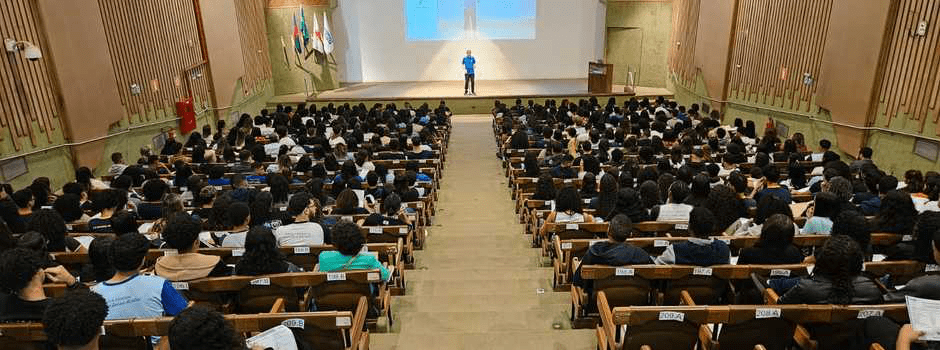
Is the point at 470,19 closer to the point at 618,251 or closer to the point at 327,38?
the point at 327,38

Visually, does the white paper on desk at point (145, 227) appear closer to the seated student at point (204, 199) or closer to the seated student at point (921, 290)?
the seated student at point (204, 199)

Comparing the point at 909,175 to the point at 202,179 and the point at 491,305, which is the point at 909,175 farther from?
the point at 202,179

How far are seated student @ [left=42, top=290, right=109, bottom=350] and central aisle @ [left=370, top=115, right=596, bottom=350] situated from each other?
1.88 meters

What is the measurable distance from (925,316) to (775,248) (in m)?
1.08

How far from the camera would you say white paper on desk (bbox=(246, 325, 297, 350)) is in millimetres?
2523

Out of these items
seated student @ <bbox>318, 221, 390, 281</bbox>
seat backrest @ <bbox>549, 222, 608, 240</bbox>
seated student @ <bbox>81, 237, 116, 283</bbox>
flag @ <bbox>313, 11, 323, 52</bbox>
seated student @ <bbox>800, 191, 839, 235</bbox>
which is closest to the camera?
seated student @ <bbox>81, 237, 116, 283</bbox>

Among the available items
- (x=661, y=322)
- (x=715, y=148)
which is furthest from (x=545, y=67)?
(x=661, y=322)

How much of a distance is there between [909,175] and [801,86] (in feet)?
18.3

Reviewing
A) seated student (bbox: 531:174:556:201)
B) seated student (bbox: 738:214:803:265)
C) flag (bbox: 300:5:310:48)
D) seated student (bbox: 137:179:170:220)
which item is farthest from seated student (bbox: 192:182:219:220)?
flag (bbox: 300:5:310:48)

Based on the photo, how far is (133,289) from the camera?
2.88 meters

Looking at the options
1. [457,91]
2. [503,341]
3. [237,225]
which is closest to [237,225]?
[237,225]

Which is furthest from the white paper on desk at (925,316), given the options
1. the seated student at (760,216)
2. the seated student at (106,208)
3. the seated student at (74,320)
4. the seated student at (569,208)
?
the seated student at (106,208)

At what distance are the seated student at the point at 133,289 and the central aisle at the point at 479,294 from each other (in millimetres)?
1432

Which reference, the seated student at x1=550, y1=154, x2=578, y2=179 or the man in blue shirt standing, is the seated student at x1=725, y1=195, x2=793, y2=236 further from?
the man in blue shirt standing
